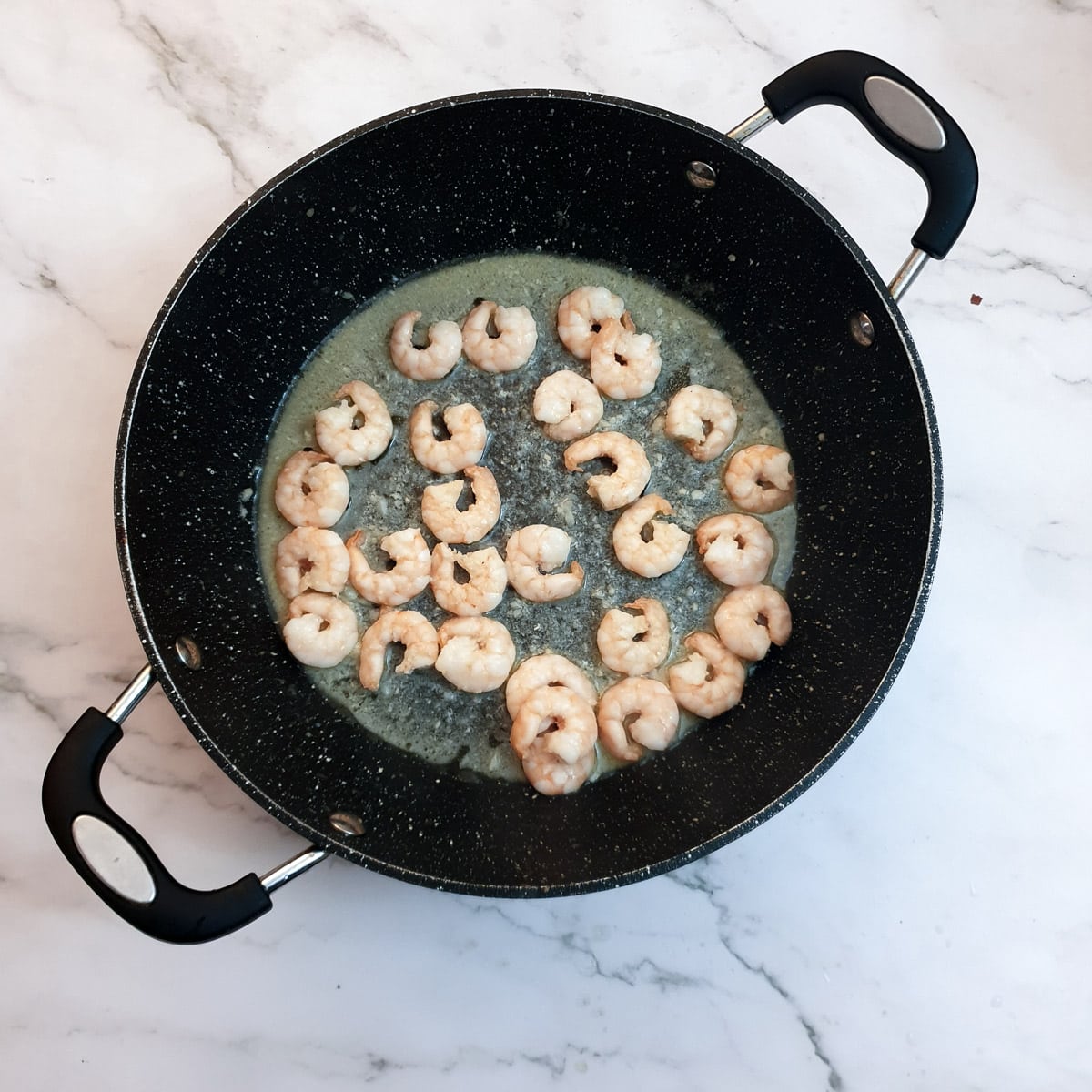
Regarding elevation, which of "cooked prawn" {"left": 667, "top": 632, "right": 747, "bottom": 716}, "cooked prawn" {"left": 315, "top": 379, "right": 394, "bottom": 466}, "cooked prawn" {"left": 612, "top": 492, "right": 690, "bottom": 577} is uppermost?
"cooked prawn" {"left": 612, "top": 492, "right": 690, "bottom": 577}

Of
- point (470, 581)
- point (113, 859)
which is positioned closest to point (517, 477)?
point (470, 581)

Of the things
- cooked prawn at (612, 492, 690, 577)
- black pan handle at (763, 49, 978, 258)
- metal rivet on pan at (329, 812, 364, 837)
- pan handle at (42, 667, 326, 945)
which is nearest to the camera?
pan handle at (42, 667, 326, 945)

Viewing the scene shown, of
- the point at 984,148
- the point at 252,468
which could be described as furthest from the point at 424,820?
the point at 984,148

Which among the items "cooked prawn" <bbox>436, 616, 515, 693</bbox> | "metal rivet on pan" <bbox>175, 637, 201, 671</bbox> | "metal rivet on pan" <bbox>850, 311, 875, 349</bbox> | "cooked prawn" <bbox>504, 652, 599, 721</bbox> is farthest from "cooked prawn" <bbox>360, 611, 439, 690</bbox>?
"metal rivet on pan" <bbox>850, 311, 875, 349</bbox>

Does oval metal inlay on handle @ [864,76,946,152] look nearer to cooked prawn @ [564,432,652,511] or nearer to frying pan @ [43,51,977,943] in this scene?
frying pan @ [43,51,977,943]

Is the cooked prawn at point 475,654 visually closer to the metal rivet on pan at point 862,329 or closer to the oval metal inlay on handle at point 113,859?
the oval metal inlay on handle at point 113,859

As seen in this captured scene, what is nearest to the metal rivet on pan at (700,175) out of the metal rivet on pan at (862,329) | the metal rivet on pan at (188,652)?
the metal rivet on pan at (862,329)

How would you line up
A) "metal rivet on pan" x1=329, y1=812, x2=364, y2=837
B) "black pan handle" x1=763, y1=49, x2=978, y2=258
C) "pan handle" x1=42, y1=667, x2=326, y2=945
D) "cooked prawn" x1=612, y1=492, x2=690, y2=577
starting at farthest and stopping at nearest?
1. "cooked prawn" x1=612, y1=492, x2=690, y2=577
2. "metal rivet on pan" x1=329, y1=812, x2=364, y2=837
3. "black pan handle" x1=763, y1=49, x2=978, y2=258
4. "pan handle" x1=42, y1=667, x2=326, y2=945
